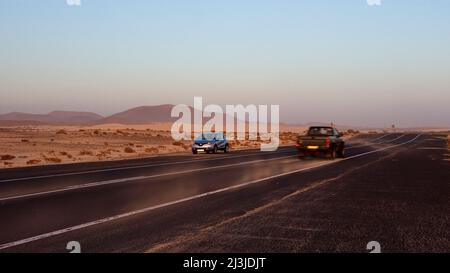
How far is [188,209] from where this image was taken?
31.3 ft

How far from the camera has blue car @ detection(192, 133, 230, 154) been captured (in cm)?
3300

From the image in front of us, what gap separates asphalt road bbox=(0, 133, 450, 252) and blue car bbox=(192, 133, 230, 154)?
57.3 ft

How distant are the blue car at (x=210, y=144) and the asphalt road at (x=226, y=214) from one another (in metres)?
17.5

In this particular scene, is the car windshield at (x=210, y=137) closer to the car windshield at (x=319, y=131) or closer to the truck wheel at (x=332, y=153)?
the car windshield at (x=319, y=131)

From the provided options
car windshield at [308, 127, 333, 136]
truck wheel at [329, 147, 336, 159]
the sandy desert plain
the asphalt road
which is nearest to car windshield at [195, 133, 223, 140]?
the sandy desert plain

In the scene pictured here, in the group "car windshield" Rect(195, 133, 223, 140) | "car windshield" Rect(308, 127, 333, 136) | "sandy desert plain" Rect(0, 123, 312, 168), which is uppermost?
"car windshield" Rect(308, 127, 333, 136)

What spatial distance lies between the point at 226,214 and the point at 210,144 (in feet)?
79.8

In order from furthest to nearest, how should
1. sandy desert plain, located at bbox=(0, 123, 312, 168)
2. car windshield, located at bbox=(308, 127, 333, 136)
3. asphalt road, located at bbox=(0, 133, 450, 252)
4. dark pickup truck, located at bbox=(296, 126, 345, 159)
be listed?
sandy desert plain, located at bbox=(0, 123, 312, 168) → car windshield, located at bbox=(308, 127, 333, 136) → dark pickup truck, located at bbox=(296, 126, 345, 159) → asphalt road, located at bbox=(0, 133, 450, 252)

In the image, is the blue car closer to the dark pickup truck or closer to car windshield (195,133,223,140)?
car windshield (195,133,223,140)

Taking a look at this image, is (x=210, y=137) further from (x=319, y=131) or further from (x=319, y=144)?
(x=319, y=144)

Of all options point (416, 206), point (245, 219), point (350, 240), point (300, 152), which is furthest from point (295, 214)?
point (300, 152)

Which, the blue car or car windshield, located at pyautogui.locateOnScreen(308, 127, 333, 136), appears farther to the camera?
the blue car
